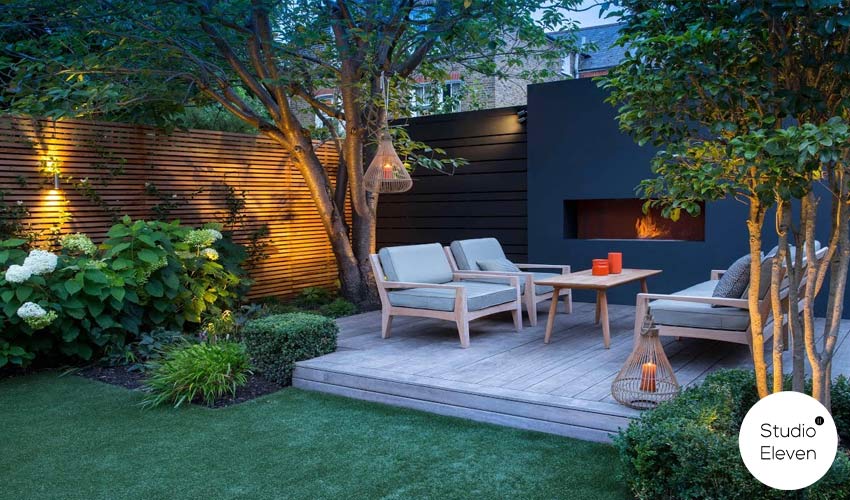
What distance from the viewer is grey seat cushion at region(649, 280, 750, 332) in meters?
4.55

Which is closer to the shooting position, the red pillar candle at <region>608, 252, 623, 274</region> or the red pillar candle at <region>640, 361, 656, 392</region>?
the red pillar candle at <region>640, 361, 656, 392</region>

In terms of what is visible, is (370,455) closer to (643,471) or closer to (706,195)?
(643,471)

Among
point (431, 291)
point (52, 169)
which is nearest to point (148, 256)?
point (52, 169)

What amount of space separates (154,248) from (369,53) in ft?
9.64

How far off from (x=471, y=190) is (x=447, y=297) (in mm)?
3541

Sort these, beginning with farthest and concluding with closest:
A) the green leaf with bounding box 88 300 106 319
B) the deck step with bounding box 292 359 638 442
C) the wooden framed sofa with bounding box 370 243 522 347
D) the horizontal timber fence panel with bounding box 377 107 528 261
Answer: the horizontal timber fence panel with bounding box 377 107 528 261
the wooden framed sofa with bounding box 370 243 522 347
the green leaf with bounding box 88 300 106 319
the deck step with bounding box 292 359 638 442

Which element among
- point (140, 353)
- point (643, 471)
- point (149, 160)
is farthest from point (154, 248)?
point (643, 471)

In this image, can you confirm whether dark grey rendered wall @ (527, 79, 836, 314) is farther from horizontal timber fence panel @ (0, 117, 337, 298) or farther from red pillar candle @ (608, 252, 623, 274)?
horizontal timber fence panel @ (0, 117, 337, 298)

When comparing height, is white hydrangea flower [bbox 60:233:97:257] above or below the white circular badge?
above

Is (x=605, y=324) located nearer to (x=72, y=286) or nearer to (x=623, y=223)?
(x=623, y=223)

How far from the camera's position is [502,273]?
6.48m

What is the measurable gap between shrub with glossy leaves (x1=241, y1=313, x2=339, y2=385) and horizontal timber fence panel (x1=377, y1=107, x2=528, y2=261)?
4111 mm

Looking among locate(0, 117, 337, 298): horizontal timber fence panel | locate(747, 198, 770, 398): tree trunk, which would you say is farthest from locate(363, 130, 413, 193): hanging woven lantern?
locate(747, 198, 770, 398): tree trunk

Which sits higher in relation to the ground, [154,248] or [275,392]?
[154,248]
